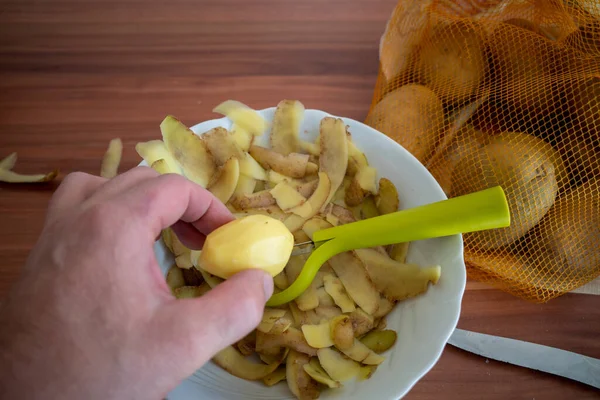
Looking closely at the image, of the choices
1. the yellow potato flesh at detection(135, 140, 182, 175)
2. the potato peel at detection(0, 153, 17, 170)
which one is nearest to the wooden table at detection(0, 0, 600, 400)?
the potato peel at detection(0, 153, 17, 170)

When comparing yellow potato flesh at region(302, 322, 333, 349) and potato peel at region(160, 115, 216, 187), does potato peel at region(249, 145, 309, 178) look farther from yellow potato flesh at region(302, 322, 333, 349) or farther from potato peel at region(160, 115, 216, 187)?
yellow potato flesh at region(302, 322, 333, 349)

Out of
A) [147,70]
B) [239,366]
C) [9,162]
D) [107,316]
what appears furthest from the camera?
[147,70]

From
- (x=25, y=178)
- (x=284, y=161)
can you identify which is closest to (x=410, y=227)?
(x=284, y=161)

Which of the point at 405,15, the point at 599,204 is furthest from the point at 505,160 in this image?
the point at 405,15

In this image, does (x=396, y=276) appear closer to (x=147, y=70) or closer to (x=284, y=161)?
(x=284, y=161)

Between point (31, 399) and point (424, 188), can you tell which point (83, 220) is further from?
point (424, 188)

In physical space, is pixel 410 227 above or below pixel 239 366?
above

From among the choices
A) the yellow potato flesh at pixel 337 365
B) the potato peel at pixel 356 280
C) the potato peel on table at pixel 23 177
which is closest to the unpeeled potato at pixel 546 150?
the potato peel at pixel 356 280
